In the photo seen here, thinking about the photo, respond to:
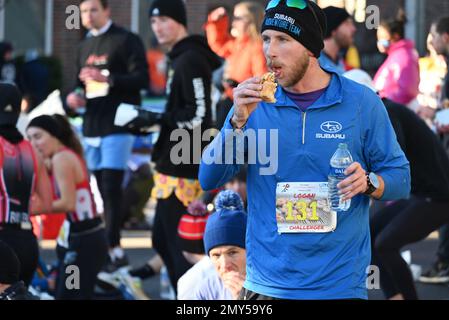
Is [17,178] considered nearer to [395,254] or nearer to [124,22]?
[395,254]

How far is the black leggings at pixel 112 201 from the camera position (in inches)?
380

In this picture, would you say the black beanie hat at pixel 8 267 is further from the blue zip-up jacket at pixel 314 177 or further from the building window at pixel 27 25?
the building window at pixel 27 25

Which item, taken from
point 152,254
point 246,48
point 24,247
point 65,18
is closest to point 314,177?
point 24,247

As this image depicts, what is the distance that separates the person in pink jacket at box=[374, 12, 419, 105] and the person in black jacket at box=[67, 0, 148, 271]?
200 cm

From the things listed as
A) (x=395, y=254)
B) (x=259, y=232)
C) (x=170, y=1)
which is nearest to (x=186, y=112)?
(x=170, y=1)

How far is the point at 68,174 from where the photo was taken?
27.0ft

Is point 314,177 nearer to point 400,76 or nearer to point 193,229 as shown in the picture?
point 193,229

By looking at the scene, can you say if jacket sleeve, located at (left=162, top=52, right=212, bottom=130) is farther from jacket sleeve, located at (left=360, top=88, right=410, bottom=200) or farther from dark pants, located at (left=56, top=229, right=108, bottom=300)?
jacket sleeve, located at (left=360, top=88, right=410, bottom=200)

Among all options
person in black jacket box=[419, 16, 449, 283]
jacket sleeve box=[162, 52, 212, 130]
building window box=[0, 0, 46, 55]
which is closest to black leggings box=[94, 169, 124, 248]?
jacket sleeve box=[162, 52, 212, 130]

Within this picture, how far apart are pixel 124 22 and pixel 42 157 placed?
13.0 meters

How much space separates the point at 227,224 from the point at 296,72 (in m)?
1.43

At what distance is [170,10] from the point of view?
27.6 ft

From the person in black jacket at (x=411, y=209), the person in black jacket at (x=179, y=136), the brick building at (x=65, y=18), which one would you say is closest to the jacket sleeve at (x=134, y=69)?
the person in black jacket at (x=179, y=136)

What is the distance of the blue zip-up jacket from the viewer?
4797 mm
